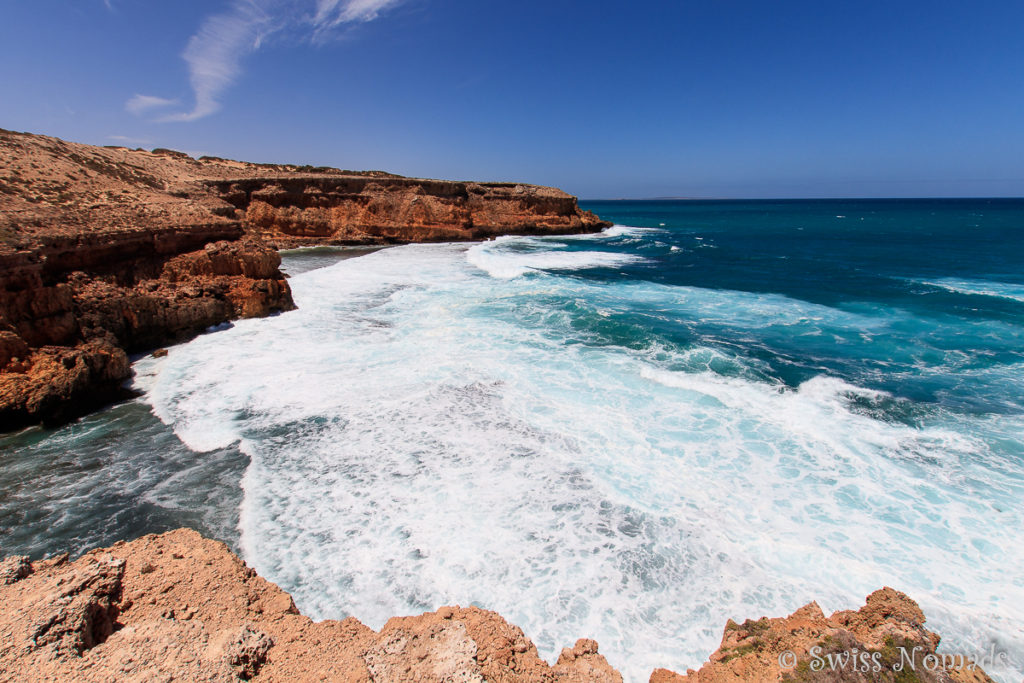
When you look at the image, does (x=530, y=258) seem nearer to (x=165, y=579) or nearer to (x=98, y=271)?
(x=98, y=271)

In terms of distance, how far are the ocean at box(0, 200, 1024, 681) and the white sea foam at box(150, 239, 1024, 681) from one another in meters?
0.04

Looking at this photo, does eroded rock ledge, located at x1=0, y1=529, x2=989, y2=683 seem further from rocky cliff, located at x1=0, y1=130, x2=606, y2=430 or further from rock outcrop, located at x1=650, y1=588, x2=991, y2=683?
rocky cliff, located at x1=0, y1=130, x2=606, y2=430

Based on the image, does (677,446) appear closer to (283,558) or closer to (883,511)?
(883,511)

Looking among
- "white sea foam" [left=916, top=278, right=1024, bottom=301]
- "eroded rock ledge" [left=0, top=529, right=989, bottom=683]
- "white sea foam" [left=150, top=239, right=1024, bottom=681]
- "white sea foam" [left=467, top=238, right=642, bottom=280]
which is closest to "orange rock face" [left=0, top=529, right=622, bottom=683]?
"eroded rock ledge" [left=0, top=529, right=989, bottom=683]

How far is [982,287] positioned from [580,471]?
91.5 ft

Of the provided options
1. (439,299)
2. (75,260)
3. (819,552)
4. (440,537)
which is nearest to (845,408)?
(819,552)

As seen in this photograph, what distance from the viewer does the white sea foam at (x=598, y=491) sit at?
5.48 m

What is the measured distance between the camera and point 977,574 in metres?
5.84

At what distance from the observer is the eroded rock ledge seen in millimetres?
2990

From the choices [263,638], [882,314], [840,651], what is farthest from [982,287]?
[263,638]

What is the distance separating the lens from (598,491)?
23.9ft

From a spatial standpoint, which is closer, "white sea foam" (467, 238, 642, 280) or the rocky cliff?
the rocky cliff

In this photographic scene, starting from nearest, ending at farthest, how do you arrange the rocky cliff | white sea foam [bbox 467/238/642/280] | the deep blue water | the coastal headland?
the coastal headland < the rocky cliff < the deep blue water < white sea foam [bbox 467/238/642/280]

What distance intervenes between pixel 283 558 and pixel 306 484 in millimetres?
1563
